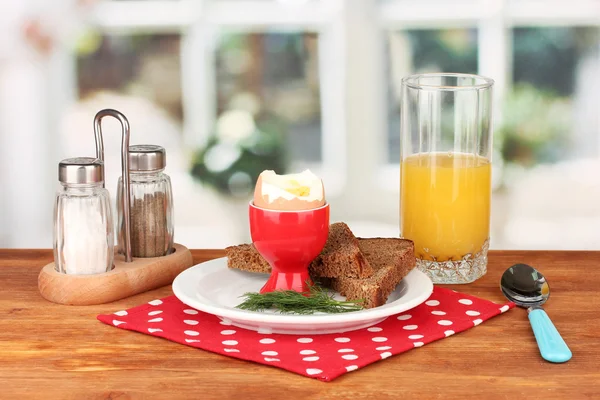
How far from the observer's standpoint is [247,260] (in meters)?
1.38

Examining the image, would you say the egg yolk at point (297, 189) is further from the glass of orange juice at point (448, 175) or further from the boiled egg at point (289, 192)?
the glass of orange juice at point (448, 175)

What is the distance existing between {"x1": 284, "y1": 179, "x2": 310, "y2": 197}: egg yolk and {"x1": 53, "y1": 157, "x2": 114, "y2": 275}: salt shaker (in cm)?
30

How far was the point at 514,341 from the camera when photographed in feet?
3.79

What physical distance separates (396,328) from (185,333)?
290mm

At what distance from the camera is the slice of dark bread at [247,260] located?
137cm

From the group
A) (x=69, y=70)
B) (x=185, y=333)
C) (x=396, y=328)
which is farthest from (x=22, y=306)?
(x=69, y=70)

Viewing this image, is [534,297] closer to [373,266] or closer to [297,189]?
[373,266]

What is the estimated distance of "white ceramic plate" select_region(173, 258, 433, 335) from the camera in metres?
1.13

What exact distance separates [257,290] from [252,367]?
0.28 metres

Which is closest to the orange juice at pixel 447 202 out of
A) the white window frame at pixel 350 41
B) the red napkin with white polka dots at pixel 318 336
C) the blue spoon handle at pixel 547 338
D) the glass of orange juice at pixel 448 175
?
the glass of orange juice at pixel 448 175

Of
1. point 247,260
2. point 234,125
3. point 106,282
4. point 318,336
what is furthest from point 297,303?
point 234,125

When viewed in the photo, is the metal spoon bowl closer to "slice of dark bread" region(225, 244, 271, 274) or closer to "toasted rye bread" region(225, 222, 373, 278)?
"toasted rye bread" region(225, 222, 373, 278)

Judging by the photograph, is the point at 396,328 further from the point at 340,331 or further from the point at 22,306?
the point at 22,306

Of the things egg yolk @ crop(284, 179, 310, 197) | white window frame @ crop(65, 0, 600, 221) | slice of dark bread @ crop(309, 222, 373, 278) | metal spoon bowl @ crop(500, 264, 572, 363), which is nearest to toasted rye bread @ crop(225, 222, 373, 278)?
slice of dark bread @ crop(309, 222, 373, 278)
